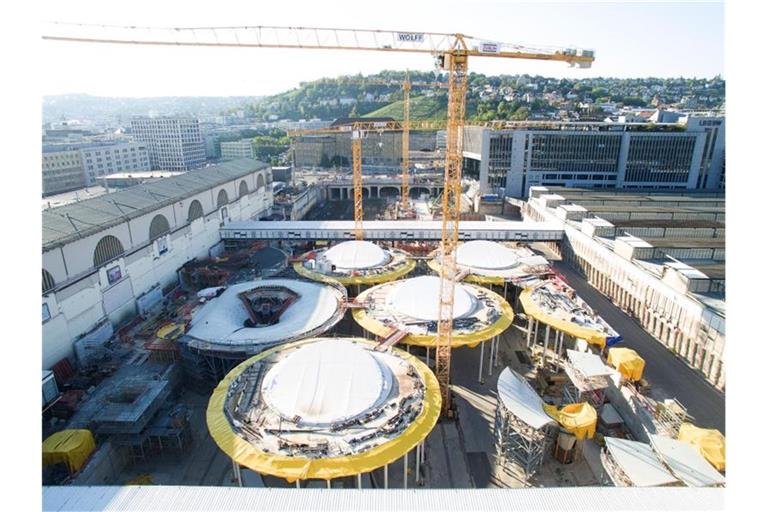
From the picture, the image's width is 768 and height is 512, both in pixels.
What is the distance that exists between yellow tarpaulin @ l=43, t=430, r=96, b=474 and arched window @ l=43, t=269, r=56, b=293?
15.3 m

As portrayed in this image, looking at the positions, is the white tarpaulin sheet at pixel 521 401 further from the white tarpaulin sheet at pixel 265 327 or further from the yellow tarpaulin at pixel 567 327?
the white tarpaulin sheet at pixel 265 327

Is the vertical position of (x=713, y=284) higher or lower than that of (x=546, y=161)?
lower

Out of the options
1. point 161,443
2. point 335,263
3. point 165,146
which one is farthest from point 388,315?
point 165,146

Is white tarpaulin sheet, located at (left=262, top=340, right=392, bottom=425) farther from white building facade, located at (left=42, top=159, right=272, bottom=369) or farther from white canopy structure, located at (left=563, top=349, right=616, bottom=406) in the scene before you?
white building facade, located at (left=42, top=159, right=272, bottom=369)

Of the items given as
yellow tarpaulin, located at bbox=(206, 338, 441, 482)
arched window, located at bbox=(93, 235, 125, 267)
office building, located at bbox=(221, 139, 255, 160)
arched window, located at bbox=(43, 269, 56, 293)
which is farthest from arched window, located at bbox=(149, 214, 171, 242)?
office building, located at bbox=(221, 139, 255, 160)

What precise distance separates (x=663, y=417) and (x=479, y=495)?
19.7 m

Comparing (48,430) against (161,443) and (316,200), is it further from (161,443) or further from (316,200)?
(316,200)

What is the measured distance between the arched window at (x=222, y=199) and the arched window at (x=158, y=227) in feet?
47.2

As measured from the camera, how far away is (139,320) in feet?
163

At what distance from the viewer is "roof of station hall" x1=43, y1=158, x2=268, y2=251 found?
41.5m

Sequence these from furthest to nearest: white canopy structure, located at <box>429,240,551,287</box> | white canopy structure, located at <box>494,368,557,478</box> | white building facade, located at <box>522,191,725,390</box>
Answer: white canopy structure, located at <box>429,240,551,287</box> → white building facade, located at <box>522,191,725,390</box> → white canopy structure, located at <box>494,368,557,478</box>

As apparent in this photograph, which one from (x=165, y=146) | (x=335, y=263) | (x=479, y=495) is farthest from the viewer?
(x=165, y=146)

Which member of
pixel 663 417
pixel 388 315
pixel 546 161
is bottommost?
pixel 663 417

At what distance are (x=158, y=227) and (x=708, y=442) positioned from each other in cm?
6088
